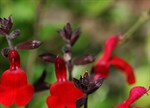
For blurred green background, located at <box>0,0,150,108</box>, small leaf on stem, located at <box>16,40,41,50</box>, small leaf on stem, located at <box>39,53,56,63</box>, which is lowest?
blurred green background, located at <box>0,0,150,108</box>

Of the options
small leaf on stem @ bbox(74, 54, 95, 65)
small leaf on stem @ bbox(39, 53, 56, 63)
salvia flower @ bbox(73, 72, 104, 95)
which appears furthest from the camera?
small leaf on stem @ bbox(74, 54, 95, 65)

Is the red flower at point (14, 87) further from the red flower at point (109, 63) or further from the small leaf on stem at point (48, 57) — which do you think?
the red flower at point (109, 63)

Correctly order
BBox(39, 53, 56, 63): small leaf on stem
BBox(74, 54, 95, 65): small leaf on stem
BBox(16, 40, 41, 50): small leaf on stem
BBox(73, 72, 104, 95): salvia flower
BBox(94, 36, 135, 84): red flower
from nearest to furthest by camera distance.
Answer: BBox(73, 72, 104, 95): salvia flower, BBox(16, 40, 41, 50): small leaf on stem, BBox(39, 53, 56, 63): small leaf on stem, BBox(74, 54, 95, 65): small leaf on stem, BBox(94, 36, 135, 84): red flower

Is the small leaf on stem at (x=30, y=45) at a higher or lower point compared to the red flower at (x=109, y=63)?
higher

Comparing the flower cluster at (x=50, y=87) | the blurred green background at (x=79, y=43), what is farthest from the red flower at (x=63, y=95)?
the blurred green background at (x=79, y=43)

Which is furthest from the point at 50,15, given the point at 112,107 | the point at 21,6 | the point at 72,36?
the point at 72,36

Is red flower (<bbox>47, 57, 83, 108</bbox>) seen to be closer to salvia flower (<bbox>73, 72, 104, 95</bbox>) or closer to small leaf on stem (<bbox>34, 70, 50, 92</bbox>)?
salvia flower (<bbox>73, 72, 104, 95</bbox>)

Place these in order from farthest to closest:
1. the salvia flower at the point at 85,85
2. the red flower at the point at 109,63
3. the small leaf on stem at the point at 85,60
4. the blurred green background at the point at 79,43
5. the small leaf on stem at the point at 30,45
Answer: the blurred green background at the point at 79,43
the red flower at the point at 109,63
the small leaf on stem at the point at 85,60
the small leaf on stem at the point at 30,45
the salvia flower at the point at 85,85

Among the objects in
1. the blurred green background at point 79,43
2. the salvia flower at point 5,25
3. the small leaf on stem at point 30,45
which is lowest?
the blurred green background at point 79,43

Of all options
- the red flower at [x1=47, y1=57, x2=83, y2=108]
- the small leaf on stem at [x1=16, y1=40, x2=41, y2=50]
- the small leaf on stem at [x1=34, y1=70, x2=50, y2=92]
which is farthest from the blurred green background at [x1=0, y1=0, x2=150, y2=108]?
the red flower at [x1=47, y1=57, x2=83, y2=108]

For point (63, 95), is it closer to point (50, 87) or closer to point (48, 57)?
point (50, 87)
